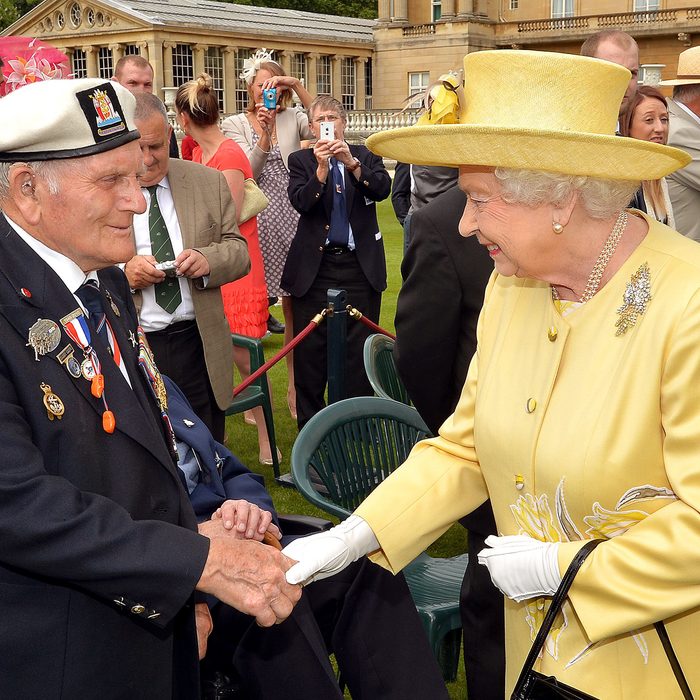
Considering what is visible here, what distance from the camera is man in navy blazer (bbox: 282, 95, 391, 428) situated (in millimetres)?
6551

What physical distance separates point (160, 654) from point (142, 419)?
1.96ft

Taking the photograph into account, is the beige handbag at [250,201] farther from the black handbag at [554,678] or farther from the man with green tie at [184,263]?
the black handbag at [554,678]

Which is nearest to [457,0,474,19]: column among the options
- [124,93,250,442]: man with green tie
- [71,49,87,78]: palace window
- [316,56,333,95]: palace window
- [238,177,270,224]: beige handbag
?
[316,56,333,95]: palace window

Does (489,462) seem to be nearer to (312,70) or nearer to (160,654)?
(160,654)

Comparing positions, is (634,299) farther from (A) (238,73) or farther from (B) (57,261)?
(A) (238,73)

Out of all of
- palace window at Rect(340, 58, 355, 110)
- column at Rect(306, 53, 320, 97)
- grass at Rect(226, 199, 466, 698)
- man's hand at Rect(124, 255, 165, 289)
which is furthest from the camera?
palace window at Rect(340, 58, 355, 110)

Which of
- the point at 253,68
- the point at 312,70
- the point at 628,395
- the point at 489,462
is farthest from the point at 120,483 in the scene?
the point at 312,70

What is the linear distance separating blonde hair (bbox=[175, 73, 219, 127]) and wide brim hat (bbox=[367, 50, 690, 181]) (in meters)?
4.34

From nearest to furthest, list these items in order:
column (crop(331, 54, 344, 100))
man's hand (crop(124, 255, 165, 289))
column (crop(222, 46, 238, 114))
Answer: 1. man's hand (crop(124, 255, 165, 289))
2. column (crop(222, 46, 238, 114))
3. column (crop(331, 54, 344, 100))

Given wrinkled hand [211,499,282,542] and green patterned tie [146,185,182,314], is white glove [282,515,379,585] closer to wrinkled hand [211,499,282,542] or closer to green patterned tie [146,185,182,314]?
wrinkled hand [211,499,282,542]

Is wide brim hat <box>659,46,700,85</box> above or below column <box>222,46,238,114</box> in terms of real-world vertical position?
above

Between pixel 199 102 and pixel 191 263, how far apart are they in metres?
1.92

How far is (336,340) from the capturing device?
18.8 ft

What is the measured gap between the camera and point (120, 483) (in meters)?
2.33
